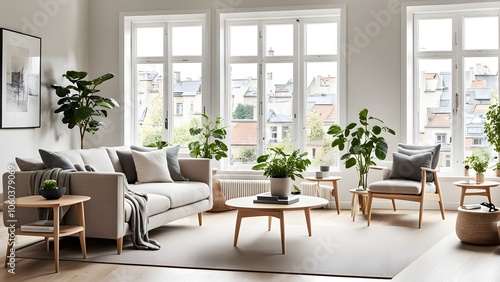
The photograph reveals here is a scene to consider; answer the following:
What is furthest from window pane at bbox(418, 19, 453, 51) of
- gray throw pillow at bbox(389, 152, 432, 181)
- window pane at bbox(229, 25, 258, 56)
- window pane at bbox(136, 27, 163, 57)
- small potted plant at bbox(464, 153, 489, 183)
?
window pane at bbox(136, 27, 163, 57)

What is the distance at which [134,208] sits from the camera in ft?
17.1

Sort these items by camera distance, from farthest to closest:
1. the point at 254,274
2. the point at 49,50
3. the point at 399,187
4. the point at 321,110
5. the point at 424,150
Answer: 1. the point at 321,110
2. the point at 49,50
3. the point at 424,150
4. the point at 399,187
5. the point at 254,274

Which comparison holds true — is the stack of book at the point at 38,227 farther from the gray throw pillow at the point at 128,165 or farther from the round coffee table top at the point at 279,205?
the gray throw pillow at the point at 128,165

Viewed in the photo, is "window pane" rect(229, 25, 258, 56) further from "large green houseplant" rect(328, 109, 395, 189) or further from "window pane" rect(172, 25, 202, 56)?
"large green houseplant" rect(328, 109, 395, 189)

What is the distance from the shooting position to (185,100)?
875 centimetres

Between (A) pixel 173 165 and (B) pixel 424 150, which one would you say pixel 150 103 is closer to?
(A) pixel 173 165

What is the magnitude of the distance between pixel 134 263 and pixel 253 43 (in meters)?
4.53

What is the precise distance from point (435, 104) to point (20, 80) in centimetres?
514

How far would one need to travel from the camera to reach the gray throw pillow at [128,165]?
6.46 metres

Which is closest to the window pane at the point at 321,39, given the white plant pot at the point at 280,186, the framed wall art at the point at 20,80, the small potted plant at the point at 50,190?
the white plant pot at the point at 280,186

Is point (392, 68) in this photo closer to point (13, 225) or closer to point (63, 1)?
point (63, 1)

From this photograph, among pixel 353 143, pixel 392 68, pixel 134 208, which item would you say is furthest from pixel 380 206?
pixel 134 208

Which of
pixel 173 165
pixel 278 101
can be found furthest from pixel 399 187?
pixel 278 101

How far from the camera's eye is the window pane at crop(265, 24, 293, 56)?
8.48 m
